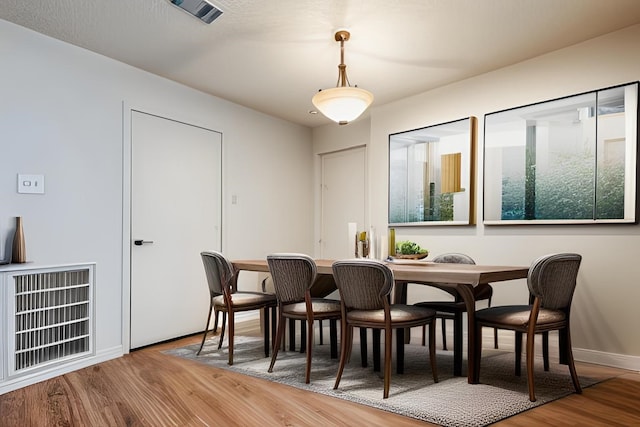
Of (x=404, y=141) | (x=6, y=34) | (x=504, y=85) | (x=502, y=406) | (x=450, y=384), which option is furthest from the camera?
(x=404, y=141)

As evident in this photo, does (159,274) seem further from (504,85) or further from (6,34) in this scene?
(504,85)

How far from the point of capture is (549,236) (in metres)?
3.53

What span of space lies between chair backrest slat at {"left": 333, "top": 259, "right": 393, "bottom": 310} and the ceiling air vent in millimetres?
1816

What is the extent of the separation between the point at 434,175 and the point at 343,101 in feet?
5.39

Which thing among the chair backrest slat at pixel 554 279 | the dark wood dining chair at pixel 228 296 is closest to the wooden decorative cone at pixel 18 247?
the dark wood dining chair at pixel 228 296

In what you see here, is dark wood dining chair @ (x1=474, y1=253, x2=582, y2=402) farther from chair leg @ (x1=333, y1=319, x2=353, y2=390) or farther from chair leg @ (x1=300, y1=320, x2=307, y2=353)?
chair leg @ (x1=300, y1=320, x2=307, y2=353)

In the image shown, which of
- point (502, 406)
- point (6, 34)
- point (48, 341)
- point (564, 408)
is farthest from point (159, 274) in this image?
point (564, 408)

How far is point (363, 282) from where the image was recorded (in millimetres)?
2584

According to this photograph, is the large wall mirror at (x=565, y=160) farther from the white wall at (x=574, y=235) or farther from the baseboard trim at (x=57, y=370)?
the baseboard trim at (x=57, y=370)

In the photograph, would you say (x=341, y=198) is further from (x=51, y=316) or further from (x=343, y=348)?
(x=51, y=316)

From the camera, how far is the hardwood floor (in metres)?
2.24

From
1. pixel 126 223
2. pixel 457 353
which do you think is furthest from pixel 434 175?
pixel 126 223

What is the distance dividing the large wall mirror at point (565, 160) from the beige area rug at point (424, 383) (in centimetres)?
119

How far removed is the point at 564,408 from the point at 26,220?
362 cm
